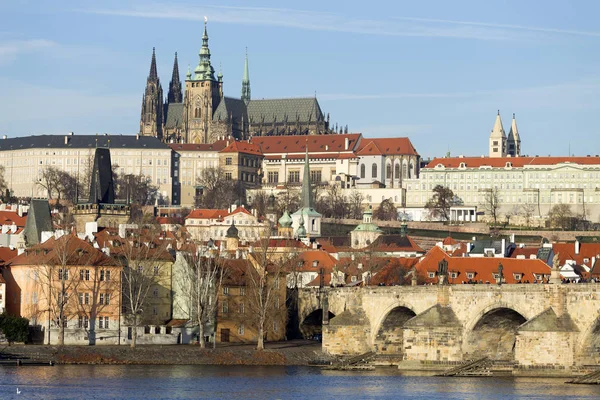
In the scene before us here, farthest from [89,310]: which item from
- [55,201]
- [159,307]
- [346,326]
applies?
[55,201]

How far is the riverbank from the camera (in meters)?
73.8

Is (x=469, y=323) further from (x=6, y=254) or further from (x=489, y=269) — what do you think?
(x=6, y=254)

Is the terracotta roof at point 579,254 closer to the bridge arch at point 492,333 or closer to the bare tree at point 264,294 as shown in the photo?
the bare tree at point 264,294

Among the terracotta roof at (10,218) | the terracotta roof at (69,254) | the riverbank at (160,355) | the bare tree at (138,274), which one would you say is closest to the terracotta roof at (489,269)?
the riverbank at (160,355)

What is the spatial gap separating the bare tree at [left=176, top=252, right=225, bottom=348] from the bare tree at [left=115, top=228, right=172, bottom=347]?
48.5 inches

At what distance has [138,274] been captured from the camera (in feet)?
258

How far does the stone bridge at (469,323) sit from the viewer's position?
65.1 metres

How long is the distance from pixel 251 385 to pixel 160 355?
8.99m

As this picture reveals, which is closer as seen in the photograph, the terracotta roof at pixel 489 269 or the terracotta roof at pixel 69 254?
the terracotta roof at pixel 69 254

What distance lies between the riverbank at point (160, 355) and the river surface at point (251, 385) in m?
1.14

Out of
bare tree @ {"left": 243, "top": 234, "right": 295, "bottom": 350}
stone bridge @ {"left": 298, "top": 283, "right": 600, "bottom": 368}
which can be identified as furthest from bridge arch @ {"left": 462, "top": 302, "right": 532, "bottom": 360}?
bare tree @ {"left": 243, "top": 234, "right": 295, "bottom": 350}

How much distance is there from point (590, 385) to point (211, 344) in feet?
72.8

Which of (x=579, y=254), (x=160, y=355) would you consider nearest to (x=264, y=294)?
(x=160, y=355)

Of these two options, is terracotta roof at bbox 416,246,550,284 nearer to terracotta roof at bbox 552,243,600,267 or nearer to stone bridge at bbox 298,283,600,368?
stone bridge at bbox 298,283,600,368
